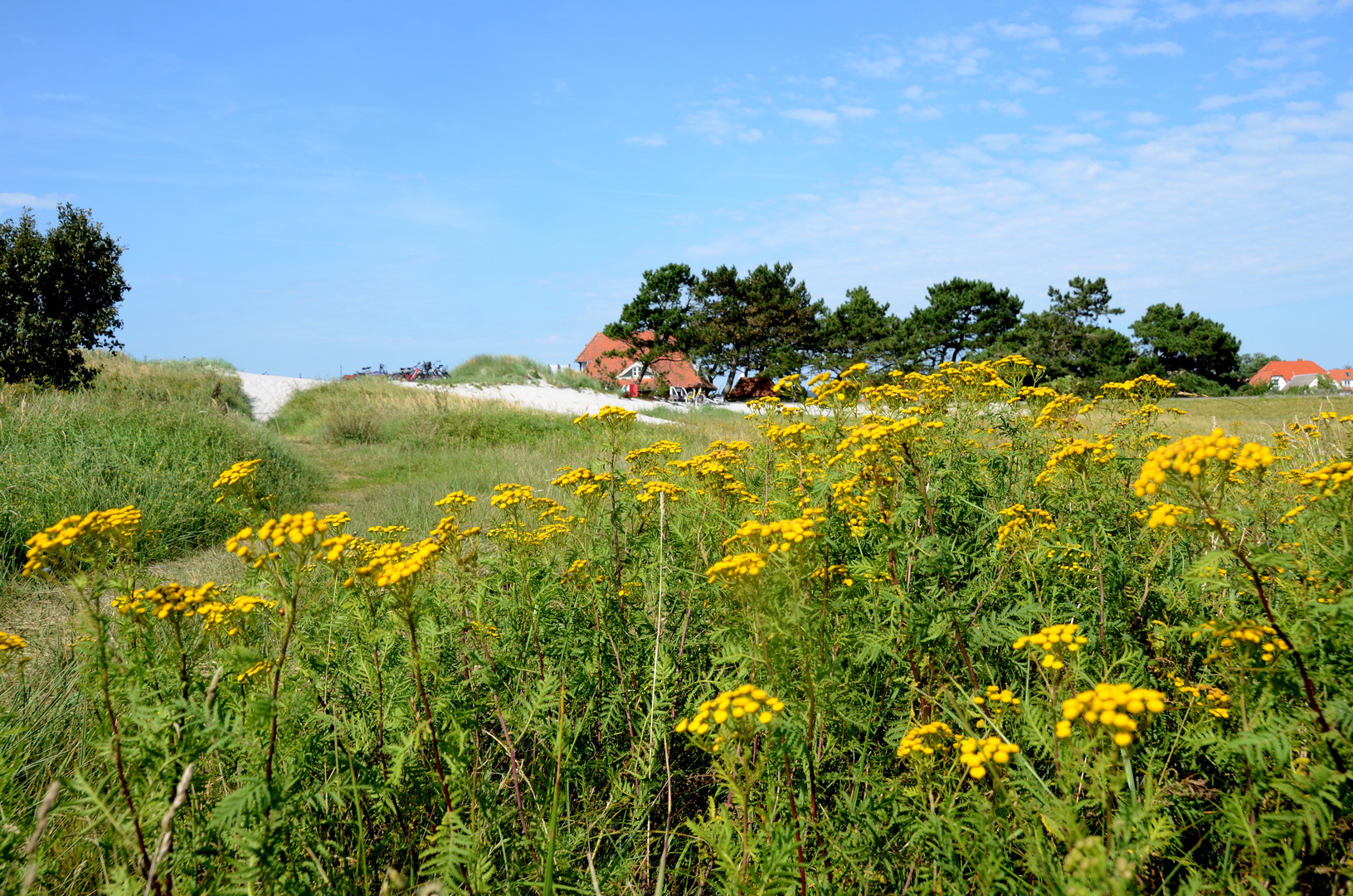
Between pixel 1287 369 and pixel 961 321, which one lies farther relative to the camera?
pixel 1287 369

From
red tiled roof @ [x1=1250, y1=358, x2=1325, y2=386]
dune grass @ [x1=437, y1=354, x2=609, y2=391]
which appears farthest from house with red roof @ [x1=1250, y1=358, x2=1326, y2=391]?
dune grass @ [x1=437, y1=354, x2=609, y2=391]

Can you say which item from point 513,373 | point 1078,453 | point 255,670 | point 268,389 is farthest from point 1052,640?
point 513,373

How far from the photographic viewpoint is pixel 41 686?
3246mm

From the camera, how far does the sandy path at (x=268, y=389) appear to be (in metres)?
24.6

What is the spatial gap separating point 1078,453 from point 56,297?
1882 cm

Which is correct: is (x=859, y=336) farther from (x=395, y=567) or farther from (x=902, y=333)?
(x=395, y=567)

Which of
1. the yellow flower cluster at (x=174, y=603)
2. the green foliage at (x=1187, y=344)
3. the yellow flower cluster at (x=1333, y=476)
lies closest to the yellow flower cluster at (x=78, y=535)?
the yellow flower cluster at (x=174, y=603)

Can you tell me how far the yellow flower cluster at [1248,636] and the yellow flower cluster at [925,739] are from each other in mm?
699

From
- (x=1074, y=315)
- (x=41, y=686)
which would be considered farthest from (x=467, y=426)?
(x=1074, y=315)

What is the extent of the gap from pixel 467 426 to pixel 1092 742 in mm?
16067

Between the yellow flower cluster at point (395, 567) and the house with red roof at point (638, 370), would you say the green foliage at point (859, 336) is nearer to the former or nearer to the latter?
the house with red roof at point (638, 370)

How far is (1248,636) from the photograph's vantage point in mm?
1610

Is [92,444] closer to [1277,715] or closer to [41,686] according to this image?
[41,686]

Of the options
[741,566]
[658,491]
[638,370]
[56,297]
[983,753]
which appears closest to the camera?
[983,753]
